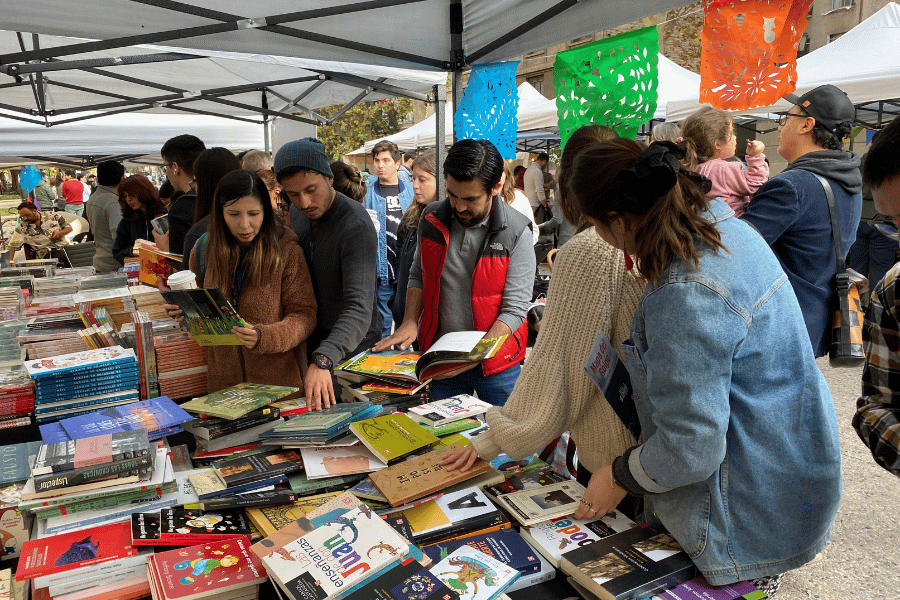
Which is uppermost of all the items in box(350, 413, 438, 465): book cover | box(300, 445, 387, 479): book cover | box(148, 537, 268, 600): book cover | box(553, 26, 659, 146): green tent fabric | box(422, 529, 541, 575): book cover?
box(553, 26, 659, 146): green tent fabric

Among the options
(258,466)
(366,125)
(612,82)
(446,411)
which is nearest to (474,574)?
(258,466)

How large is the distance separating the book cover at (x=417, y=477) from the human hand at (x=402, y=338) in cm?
87

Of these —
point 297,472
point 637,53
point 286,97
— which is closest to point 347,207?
point 297,472

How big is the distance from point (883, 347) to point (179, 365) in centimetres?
220

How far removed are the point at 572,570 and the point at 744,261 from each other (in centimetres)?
68

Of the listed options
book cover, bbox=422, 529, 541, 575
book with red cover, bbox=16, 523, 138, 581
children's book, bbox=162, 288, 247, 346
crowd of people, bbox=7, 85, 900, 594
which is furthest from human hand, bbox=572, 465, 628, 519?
children's book, bbox=162, 288, 247, 346

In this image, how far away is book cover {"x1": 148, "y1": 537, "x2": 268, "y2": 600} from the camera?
1232 mm

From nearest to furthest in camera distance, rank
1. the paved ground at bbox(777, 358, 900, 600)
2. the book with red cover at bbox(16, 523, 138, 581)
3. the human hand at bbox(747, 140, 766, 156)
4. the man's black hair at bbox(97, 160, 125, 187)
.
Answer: the book with red cover at bbox(16, 523, 138, 581) → the paved ground at bbox(777, 358, 900, 600) → the human hand at bbox(747, 140, 766, 156) → the man's black hair at bbox(97, 160, 125, 187)

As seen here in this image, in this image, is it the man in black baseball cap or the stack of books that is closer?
the stack of books

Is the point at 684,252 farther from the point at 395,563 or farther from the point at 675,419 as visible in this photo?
the point at 395,563

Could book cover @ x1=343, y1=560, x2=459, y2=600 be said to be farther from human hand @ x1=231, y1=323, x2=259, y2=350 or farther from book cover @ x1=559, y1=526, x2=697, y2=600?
human hand @ x1=231, y1=323, x2=259, y2=350

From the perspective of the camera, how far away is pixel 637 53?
2.54m

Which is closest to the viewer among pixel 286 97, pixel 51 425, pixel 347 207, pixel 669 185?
pixel 669 185

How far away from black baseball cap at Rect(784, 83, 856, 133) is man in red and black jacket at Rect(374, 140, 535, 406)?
1.37m
